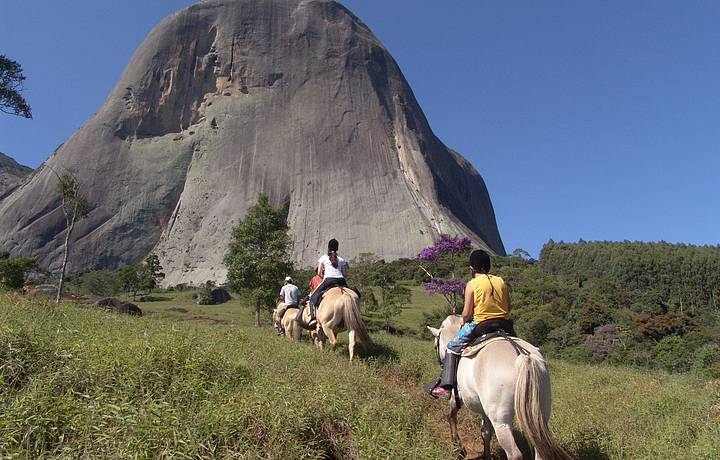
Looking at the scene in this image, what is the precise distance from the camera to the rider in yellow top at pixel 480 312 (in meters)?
5.79

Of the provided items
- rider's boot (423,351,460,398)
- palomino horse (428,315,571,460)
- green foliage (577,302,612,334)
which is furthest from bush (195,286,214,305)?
palomino horse (428,315,571,460)

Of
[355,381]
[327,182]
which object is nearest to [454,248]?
[355,381]

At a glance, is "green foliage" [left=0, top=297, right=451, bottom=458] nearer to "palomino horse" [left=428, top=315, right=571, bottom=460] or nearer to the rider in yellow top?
"palomino horse" [left=428, top=315, right=571, bottom=460]

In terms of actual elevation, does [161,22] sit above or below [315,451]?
above

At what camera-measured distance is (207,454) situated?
4.02m

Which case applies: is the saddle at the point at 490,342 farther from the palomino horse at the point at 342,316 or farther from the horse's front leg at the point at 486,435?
the palomino horse at the point at 342,316

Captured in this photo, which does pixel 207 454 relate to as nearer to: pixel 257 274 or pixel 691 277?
pixel 257 274

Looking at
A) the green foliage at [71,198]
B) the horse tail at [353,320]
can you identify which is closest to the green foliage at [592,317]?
the horse tail at [353,320]

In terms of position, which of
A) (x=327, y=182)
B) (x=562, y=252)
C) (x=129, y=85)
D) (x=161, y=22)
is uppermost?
(x=161, y=22)

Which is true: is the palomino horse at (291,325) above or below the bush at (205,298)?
above

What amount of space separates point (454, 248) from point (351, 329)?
19330 millimetres

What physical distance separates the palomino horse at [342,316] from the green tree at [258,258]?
44.0 feet

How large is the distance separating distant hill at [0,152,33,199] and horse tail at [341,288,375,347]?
125219 mm

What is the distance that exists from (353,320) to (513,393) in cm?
512
